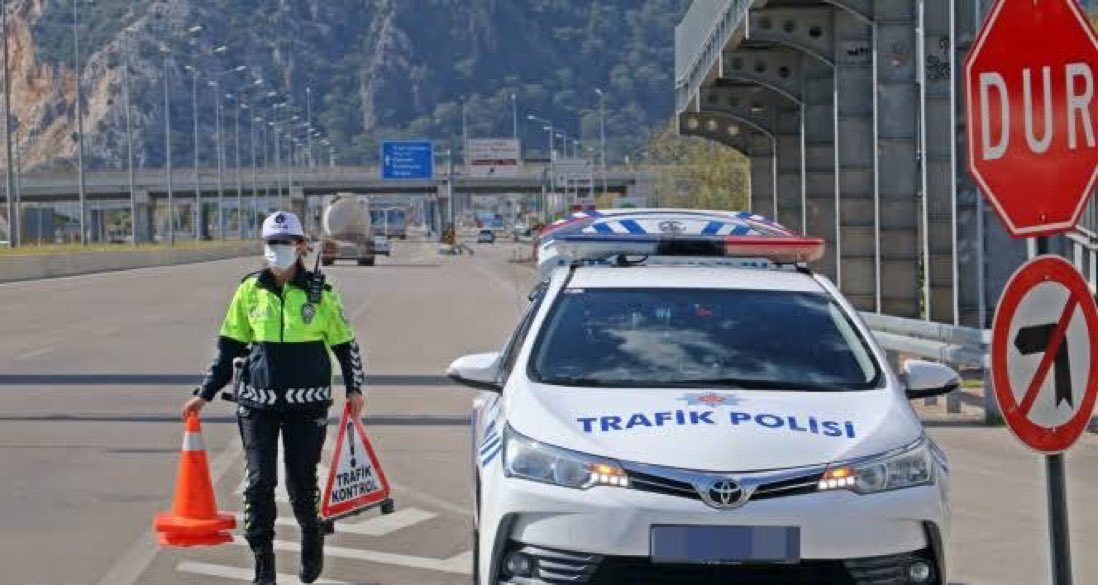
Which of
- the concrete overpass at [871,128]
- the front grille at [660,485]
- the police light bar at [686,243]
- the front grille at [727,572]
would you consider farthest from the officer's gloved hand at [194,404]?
the concrete overpass at [871,128]

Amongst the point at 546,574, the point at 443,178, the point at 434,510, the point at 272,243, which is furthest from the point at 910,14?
the point at 443,178

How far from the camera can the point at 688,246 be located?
933 cm

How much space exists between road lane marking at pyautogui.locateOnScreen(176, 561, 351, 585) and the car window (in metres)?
1.45

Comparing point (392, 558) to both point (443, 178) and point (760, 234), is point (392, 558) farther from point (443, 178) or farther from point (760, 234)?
point (443, 178)

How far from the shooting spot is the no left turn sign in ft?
22.0

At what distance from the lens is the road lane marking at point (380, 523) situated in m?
10.9

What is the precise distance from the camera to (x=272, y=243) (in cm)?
898

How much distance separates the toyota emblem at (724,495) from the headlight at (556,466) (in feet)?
1.00

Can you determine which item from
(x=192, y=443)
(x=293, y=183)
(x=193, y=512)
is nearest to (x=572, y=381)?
(x=192, y=443)

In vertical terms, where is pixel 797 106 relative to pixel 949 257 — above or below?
above

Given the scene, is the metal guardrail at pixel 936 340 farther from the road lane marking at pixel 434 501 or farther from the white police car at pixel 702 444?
the white police car at pixel 702 444

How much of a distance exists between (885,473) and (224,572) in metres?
3.85

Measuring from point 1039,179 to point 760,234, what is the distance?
2535 mm

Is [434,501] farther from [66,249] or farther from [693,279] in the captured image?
[66,249]
